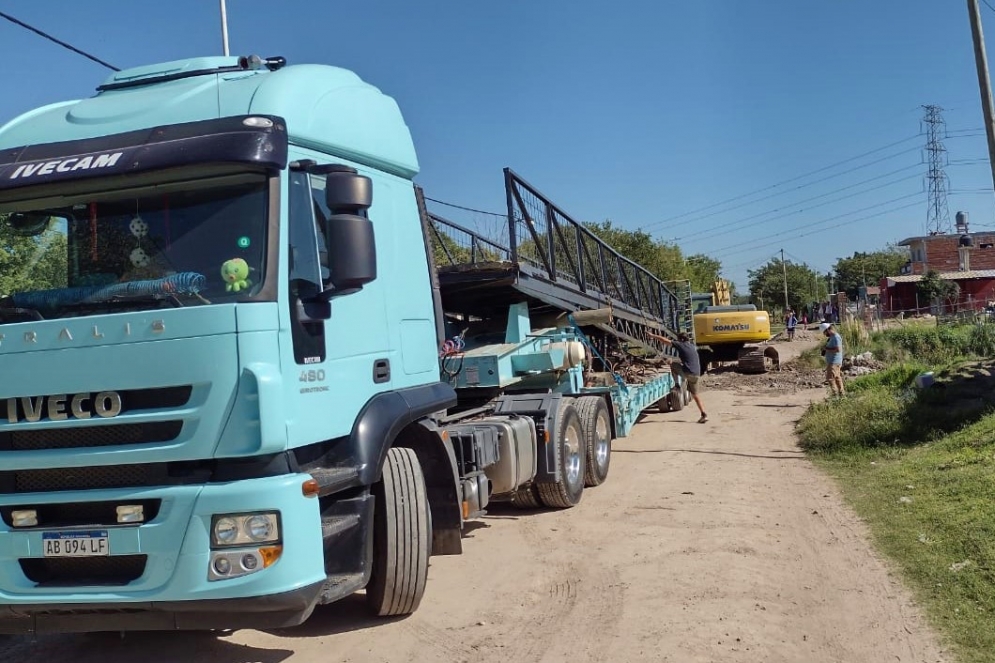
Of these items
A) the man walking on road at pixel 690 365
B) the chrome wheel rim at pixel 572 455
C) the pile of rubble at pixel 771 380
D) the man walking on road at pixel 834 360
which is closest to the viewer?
the chrome wheel rim at pixel 572 455

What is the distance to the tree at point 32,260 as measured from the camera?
4348 millimetres

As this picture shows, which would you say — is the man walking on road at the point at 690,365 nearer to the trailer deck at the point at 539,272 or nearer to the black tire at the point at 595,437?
the trailer deck at the point at 539,272

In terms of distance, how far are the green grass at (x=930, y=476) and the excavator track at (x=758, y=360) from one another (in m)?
6.93

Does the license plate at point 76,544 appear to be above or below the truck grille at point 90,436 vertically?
below

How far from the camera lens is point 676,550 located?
6750mm

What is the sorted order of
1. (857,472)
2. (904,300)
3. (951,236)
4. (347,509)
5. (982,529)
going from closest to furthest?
(347,509) → (982,529) → (857,472) → (904,300) → (951,236)

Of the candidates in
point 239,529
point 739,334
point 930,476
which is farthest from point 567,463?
point 739,334

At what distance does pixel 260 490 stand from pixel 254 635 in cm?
190

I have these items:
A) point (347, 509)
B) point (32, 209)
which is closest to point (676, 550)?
point (347, 509)

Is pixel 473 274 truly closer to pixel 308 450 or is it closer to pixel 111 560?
pixel 308 450

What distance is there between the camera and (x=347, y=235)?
4.25 m

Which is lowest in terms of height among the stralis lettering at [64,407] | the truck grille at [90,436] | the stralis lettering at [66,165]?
the truck grille at [90,436]

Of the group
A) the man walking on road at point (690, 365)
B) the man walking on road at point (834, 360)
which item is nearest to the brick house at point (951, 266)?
the man walking on road at point (834, 360)

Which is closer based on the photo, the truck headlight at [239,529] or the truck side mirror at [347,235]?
the truck headlight at [239,529]
